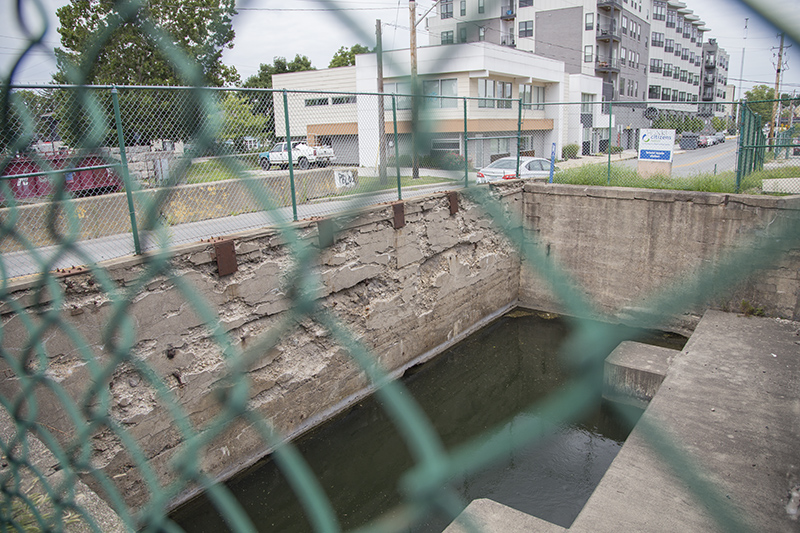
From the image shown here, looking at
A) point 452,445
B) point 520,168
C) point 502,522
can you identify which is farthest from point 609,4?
point 520,168

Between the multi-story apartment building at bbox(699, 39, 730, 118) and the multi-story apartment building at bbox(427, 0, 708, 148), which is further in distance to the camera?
the multi-story apartment building at bbox(699, 39, 730, 118)

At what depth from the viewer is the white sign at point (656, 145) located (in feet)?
32.9

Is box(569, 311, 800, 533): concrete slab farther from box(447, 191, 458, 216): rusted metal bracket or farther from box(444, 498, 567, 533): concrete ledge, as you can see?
box(447, 191, 458, 216): rusted metal bracket

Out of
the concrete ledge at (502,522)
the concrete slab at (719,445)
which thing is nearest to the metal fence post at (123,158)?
the concrete ledge at (502,522)

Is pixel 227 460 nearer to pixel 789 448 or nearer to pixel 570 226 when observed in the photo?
pixel 789 448

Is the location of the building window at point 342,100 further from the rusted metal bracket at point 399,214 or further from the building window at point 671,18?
the building window at point 671,18

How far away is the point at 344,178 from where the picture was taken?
16.9 feet

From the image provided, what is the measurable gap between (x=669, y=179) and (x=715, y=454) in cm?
577

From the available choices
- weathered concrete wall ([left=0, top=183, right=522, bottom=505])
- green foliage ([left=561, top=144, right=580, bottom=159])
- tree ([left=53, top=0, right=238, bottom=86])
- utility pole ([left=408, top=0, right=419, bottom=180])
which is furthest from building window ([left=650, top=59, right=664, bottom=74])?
→ green foliage ([left=561, top=144, right=580, bottom=159])

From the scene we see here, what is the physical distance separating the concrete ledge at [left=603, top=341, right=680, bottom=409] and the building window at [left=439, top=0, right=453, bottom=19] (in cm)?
654

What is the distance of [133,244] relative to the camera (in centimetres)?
509

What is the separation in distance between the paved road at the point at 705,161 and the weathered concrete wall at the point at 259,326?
3803 mm

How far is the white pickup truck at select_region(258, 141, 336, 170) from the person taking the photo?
610cm

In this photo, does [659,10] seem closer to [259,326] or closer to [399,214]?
[259,326]
